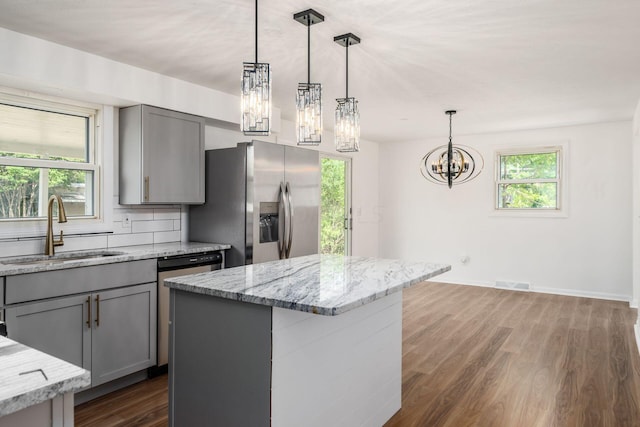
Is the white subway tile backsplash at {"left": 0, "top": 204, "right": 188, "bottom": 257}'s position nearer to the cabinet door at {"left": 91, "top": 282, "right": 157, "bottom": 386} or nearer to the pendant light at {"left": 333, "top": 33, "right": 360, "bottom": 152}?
the cabinet door at {"left": 91, "top": 282, "right": 157, "bottom": 386}

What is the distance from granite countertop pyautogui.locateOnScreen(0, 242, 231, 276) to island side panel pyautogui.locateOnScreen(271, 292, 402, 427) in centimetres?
161

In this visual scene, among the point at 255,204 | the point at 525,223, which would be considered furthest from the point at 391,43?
the point at 525,223

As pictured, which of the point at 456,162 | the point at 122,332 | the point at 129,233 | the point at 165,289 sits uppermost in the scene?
the point at 456,162

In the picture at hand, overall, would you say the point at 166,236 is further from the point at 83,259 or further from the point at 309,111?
the point at 309,111

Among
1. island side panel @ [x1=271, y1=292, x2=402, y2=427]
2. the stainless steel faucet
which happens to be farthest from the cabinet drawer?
island side panel @ [x1=271, y1=292, x2=402, y2=427]

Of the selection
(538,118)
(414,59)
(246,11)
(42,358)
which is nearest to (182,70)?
(246,11)

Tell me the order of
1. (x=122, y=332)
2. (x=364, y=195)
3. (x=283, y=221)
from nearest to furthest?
(x=122, y=332), (x=283, y=221), (x=364, y=195)

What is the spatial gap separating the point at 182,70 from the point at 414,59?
183cm

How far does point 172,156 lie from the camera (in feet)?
12.1

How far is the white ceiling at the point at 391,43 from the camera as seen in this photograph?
8.10ft

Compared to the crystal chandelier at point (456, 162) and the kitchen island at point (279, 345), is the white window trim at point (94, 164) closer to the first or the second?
the kitchen island at point (279, 345)

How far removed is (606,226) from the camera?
5.68 m

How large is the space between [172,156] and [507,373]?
3137mm

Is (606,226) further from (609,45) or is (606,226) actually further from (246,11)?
(246,11)
